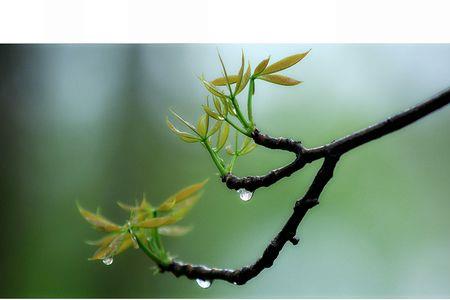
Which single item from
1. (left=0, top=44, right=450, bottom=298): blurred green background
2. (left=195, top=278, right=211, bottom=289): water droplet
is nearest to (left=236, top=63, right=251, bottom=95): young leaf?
(left=195, top=278, right=211, bottom=289): water droplet

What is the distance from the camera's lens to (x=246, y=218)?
304 centimetres

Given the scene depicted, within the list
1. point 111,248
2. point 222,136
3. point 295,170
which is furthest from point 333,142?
point 111,248

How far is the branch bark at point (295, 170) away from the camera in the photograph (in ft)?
1.49

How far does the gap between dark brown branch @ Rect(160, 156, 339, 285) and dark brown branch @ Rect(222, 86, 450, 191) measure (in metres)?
0.02

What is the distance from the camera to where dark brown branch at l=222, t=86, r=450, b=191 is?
1.46 ft

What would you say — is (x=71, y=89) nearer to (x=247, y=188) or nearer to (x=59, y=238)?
(x=59, y=238)

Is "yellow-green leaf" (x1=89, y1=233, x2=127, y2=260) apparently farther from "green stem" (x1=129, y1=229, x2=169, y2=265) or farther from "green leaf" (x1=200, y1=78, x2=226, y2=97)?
"green leaf" (x1=200, y1=78, x2=226, y2=97)

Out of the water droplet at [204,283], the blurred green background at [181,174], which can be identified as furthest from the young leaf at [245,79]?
the blurred green background at [181,174]

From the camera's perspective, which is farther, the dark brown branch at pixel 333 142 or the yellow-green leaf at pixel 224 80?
the yellow-green leaf at pixel 224 80

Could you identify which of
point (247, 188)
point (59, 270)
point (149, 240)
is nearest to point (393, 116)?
point (247, 188)

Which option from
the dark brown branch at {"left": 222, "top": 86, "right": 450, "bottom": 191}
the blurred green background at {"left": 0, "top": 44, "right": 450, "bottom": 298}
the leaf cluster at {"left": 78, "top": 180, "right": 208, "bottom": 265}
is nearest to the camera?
the dark brown branch at {"left": 222, "top": 86, "right": 450, "bottom": 191}

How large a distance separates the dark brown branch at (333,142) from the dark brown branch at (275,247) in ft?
0.05

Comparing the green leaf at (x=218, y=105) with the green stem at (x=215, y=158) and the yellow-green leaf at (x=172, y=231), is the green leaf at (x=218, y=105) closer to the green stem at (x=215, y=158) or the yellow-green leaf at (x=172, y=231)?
the green stem at (x=215, y=158)

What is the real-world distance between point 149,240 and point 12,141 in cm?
274
